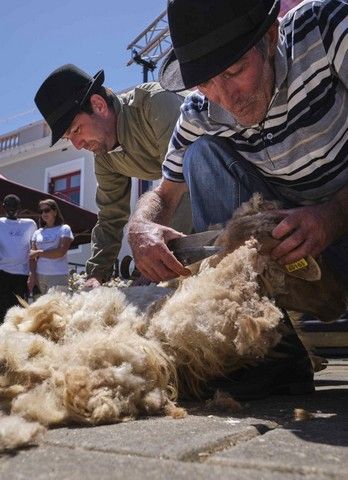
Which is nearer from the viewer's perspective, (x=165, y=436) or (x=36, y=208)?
(x=165, y=436)

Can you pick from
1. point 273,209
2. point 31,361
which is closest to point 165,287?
point 273,209

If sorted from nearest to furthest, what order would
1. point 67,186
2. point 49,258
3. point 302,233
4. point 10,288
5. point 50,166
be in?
point 302,233 < point 10,288 < point 49,258 < point 67,186 < point 50,166

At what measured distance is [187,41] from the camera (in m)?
1.49

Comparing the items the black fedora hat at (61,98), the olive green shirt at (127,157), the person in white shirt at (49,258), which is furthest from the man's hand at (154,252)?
the person in white shirt at (49,258)

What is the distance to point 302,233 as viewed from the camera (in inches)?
54.2

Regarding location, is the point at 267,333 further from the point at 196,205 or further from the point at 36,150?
the point at 36,150

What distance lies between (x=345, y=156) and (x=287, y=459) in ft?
3.61

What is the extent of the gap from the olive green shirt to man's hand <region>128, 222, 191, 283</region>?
1.09 metres

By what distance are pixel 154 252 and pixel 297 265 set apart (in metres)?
0.46

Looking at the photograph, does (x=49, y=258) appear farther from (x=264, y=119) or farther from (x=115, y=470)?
(x=115, y=470)

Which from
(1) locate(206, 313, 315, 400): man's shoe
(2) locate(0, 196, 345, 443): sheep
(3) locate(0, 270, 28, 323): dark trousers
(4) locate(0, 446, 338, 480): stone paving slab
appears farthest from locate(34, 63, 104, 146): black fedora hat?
(4) locate(0, 446, 338, 480): stone paving slab

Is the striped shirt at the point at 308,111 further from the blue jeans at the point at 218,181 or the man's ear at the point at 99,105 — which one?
the man's ear at the point at 99,105

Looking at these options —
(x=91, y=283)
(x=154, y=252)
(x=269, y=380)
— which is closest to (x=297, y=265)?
(x=269, y=380)

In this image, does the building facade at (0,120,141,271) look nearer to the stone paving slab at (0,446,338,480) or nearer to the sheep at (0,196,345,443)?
the sheep at (0,196,345,443)
